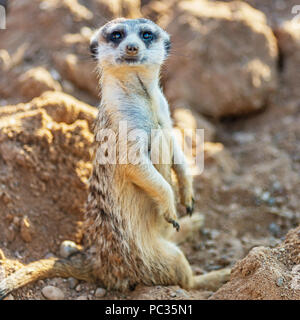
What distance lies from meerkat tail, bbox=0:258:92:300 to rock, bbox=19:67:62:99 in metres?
1.79

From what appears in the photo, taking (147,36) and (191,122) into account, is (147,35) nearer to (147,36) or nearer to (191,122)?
(147,36)

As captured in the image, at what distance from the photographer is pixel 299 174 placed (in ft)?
12.6

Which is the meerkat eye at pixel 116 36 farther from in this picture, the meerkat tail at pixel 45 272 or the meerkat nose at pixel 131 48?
the meerkat tail at pixel 45 272

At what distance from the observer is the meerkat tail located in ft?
8.30

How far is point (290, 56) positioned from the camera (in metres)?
4.75

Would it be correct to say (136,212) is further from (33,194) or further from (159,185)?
(33,194)

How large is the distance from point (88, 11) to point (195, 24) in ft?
3.55

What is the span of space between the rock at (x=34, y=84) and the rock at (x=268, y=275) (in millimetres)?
2400

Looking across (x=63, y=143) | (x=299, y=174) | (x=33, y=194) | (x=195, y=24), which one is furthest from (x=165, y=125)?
(x=195, y=24)

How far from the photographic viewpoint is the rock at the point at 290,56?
468cm

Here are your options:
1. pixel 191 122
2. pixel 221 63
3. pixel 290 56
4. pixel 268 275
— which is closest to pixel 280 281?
pixel 268 275

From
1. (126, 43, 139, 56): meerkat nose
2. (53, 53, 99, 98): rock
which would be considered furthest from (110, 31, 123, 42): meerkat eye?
(53, 53, 99, 98): rock

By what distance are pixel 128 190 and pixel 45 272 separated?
67cm

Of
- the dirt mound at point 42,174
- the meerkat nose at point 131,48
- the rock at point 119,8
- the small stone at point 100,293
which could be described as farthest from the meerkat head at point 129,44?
the rock at point 119,8
